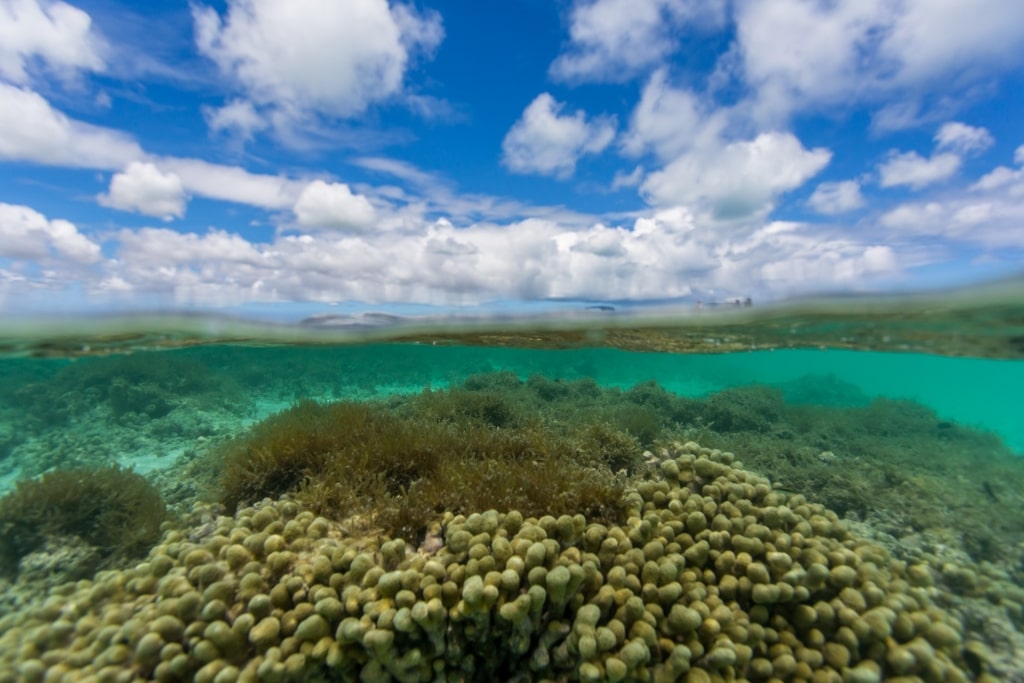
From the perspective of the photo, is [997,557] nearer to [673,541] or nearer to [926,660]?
[926,660]

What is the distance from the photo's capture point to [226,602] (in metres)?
3.39

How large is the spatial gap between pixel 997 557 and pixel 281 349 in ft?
86.9

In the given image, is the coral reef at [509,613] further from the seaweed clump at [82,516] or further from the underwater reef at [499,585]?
the seaweed clump at [82,516]

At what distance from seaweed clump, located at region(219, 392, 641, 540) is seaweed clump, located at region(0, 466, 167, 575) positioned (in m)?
1.09

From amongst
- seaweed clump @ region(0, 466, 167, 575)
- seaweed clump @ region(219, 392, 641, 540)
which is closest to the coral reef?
seaweed clump @ region(219, 392, 641, 540)

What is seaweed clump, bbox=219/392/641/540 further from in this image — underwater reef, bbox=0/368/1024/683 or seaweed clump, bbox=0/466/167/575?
seaweed clump, bbox=0/466/167/575

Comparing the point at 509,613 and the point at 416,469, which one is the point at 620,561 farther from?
the point at 416,469

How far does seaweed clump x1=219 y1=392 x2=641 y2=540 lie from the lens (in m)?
4.73

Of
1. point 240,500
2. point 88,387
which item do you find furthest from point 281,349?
point 240,500

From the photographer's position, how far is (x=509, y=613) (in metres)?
3.17

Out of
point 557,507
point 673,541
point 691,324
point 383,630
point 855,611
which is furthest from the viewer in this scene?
point 691,324

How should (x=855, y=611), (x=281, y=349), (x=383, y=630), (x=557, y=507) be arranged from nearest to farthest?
(x=383, y=630) → (x=855, y=611) → (x=557, y=507) → (x=281, y=349)

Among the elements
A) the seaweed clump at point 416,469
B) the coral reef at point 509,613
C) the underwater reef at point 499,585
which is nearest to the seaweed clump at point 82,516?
the underwater reef at point 499,585

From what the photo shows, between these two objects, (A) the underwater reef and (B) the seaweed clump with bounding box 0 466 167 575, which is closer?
(A) the underwater reef
